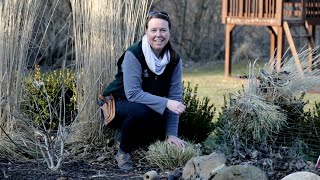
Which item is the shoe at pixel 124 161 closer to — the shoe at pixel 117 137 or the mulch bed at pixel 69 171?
the mulch bed at pixel 69 171

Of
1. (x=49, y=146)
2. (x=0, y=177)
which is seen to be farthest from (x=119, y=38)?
(x=0, y=177)

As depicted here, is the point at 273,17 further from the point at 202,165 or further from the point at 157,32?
the point at 202,165

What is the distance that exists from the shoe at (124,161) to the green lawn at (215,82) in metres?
5.14

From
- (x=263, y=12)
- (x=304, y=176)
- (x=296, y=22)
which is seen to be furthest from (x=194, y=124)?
(x=296, y=22)

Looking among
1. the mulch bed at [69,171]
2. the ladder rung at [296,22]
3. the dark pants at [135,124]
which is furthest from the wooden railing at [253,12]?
the mulch bed at [69,171]

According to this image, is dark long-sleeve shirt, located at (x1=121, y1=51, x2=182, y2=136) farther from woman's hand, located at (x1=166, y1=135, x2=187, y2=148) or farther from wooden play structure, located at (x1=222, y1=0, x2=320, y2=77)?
wooden play structure, located at (x1=222, y1=0, x2=320, y2=77)

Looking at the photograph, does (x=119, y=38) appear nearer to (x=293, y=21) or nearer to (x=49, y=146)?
(x=49, y=146)

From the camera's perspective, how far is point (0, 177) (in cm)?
454

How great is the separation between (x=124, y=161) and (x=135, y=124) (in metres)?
0.28

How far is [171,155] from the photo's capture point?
4.79 m

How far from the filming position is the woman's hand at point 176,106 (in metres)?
4.66

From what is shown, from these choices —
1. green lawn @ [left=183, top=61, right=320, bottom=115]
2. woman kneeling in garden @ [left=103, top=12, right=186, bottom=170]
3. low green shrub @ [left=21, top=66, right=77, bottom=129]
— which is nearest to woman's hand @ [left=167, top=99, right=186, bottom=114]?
woman kneeling in garden @ [left=103, top=12, right=186, bottom=170]

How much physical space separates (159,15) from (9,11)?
4.07ft

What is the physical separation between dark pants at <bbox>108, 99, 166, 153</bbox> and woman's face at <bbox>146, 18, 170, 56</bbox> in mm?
458
